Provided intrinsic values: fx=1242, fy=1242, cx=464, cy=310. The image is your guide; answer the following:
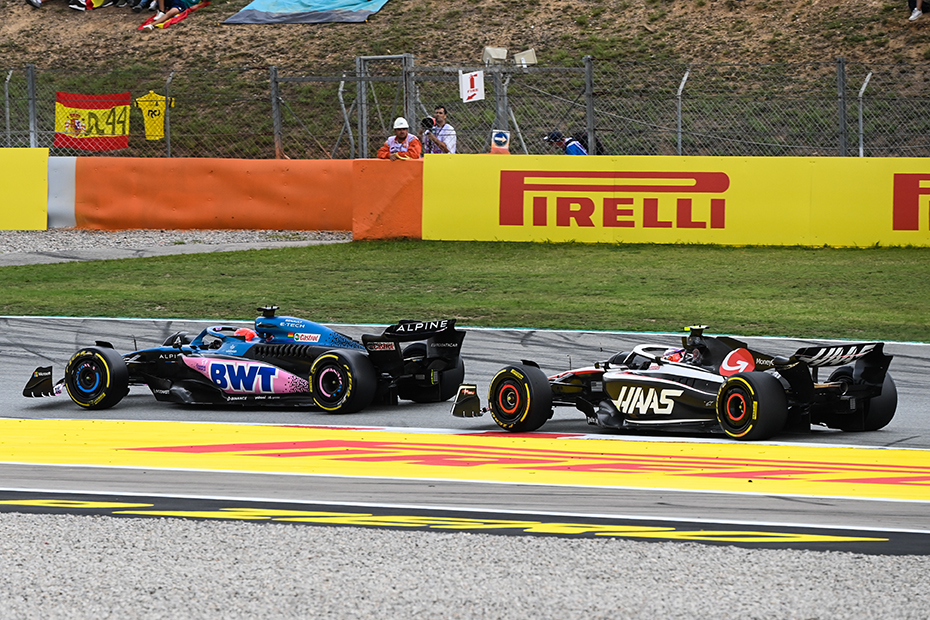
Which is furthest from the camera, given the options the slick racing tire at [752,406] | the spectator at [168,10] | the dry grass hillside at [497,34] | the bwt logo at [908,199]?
the spectator at [168,10]

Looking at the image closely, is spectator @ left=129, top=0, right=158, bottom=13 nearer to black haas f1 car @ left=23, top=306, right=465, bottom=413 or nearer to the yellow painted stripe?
black haas f1 car @ left=23, top=306, right=465, bottom=413

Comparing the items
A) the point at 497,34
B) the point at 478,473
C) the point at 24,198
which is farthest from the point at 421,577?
the point at 497,34

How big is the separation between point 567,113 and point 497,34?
9.55 meters

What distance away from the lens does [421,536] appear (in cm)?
459

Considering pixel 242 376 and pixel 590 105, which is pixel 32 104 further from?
pixel 242 376

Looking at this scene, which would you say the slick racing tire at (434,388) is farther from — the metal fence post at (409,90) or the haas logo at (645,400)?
the metal fence post at (409,90)

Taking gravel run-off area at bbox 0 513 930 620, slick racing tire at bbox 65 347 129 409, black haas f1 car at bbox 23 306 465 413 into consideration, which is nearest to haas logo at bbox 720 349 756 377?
black haas f1 car at bbox 23 306 465 413

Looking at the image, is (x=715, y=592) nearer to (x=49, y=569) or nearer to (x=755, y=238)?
(x=49, y=569)

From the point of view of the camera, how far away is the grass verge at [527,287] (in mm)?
11219

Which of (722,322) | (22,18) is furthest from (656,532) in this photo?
(22,18)

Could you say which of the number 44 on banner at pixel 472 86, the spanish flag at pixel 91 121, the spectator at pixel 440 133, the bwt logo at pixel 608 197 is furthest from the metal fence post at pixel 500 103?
the spanish flag at pixel 91 121

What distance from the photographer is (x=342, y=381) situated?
25.5 feet

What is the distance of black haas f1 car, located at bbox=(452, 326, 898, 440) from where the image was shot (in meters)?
6.48

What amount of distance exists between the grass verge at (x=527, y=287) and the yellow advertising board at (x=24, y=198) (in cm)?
297
